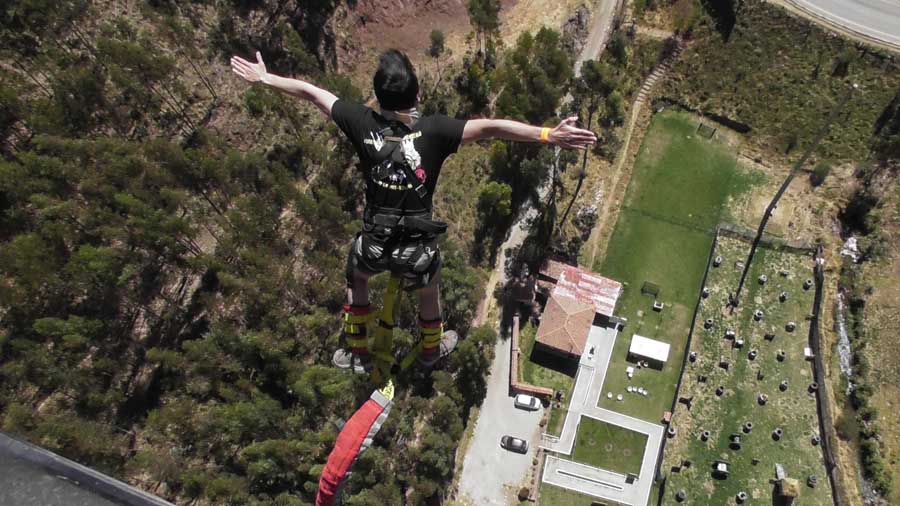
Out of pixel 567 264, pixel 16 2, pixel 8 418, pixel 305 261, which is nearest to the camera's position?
pixel 8 418

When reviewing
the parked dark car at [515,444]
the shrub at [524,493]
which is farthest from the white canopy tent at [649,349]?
the shrub at [524,493]

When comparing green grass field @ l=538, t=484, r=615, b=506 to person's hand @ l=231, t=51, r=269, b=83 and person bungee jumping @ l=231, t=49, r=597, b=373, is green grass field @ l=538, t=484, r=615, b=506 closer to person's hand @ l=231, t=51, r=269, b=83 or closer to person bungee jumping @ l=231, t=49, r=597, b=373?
person bungee jumping @ l=231, t=49, r=597, b=373

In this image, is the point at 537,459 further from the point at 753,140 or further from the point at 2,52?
the point at 2,52

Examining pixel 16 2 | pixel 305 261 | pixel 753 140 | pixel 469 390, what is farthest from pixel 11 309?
pixel 753 140

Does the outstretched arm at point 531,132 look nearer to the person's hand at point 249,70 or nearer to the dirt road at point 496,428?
the person's hand at point 249,70

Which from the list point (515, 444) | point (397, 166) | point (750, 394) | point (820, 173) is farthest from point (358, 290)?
point (820, 173)

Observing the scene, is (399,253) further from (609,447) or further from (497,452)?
(609,447)

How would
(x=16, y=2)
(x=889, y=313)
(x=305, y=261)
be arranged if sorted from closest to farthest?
(x=16, y=2) < (x=305, y=261) < (x=889, y=313)
